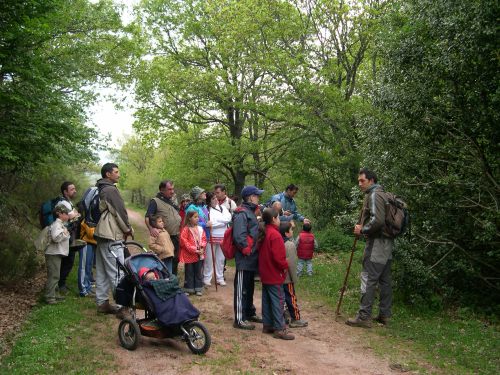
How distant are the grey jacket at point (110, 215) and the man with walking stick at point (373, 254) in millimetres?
3682

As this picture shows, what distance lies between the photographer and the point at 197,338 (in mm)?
5719

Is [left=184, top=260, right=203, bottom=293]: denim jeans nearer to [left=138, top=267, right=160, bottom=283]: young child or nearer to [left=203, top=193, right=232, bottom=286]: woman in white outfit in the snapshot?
[left=203, top=193, right=232, bottom=286]: woman in white outfit

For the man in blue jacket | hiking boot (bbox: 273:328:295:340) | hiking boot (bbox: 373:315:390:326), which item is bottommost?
hiking boot (bbox: 273:328:295:340)

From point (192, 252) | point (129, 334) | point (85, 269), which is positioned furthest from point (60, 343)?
point (192, 252)

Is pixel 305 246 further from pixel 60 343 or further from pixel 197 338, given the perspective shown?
pixel 60 343

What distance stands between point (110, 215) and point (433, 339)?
5.16 metres

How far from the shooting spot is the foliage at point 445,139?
718 cm

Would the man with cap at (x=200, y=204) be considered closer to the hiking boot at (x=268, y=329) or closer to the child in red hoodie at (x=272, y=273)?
the child in red hoodie at (x=272, y=273)

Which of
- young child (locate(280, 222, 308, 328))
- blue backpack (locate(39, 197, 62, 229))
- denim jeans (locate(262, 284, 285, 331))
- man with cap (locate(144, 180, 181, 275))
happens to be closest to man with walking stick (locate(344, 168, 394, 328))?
young child (locate(280, 222, 308, 328))

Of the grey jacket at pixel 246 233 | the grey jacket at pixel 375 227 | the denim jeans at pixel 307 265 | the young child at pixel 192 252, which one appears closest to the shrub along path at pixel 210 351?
the grey jacket at pixel 246 233

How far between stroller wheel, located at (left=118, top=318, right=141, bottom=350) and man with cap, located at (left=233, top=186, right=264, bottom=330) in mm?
1760

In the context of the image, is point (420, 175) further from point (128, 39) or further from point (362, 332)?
A: point (128, 39)

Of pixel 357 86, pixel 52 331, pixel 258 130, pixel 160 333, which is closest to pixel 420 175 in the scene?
pixel 160 333

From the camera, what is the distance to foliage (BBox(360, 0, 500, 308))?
7.18m
